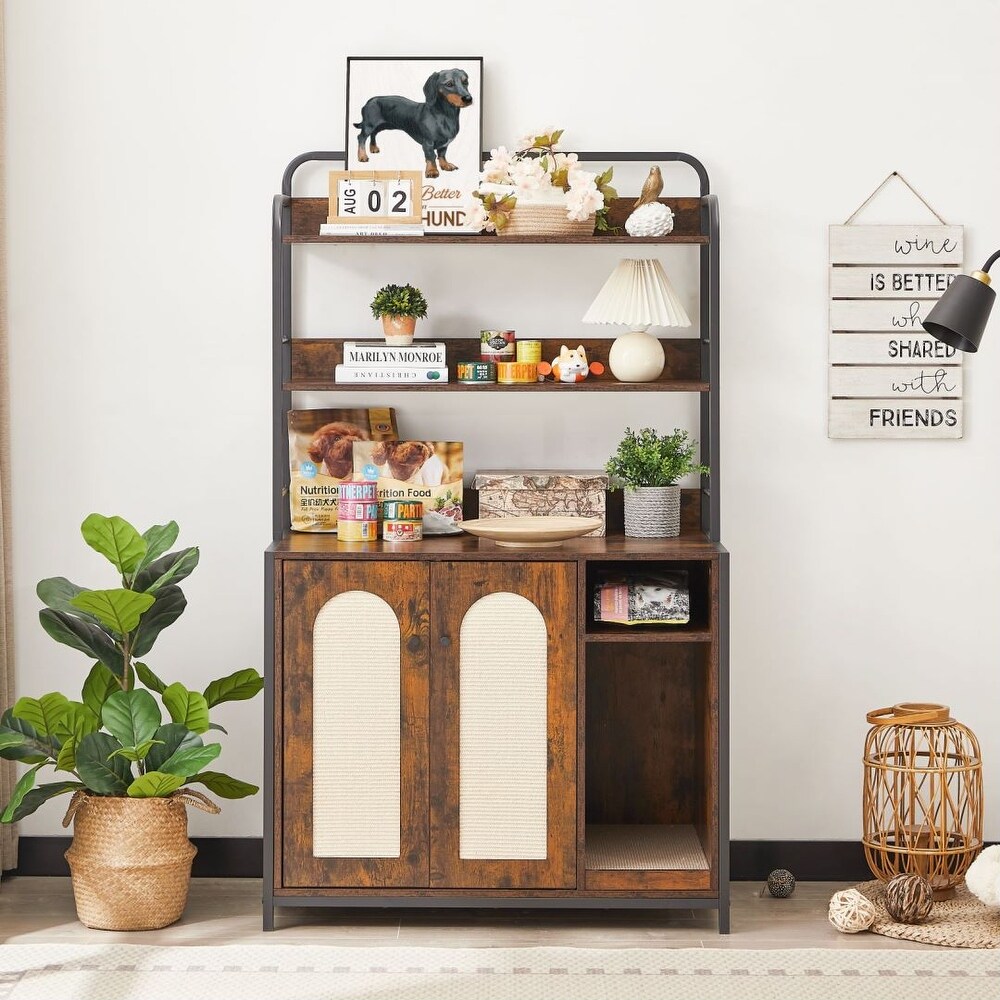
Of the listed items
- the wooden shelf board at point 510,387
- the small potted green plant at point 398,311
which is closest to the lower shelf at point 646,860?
the wooden shelf board at point 510,387

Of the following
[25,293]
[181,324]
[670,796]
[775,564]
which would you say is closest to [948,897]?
[670,796]

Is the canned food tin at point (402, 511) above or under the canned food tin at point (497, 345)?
under

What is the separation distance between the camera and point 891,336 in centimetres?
312

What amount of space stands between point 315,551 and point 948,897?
5.56 feet

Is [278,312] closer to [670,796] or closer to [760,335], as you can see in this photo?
[760,335]

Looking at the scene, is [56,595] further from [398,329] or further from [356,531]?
[398,329]

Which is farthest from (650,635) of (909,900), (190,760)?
(190,760)

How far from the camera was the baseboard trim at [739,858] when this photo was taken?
10.5 ft

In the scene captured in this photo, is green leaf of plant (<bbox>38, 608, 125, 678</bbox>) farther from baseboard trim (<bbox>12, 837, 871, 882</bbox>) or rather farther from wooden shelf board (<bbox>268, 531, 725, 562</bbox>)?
baseboard trim (<bbox>12, 837, 871, 882</bbox>)

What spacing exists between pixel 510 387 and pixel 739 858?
1.35 m

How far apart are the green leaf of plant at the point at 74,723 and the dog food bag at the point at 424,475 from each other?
829mm

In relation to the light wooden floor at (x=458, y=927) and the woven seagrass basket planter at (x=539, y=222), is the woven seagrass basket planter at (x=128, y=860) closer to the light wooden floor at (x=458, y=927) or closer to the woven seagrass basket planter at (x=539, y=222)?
the light wooden floor at (x=458, y=927)

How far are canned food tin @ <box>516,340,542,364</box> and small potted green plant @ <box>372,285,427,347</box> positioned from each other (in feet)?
0.81

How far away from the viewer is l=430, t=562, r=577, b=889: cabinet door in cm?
277
